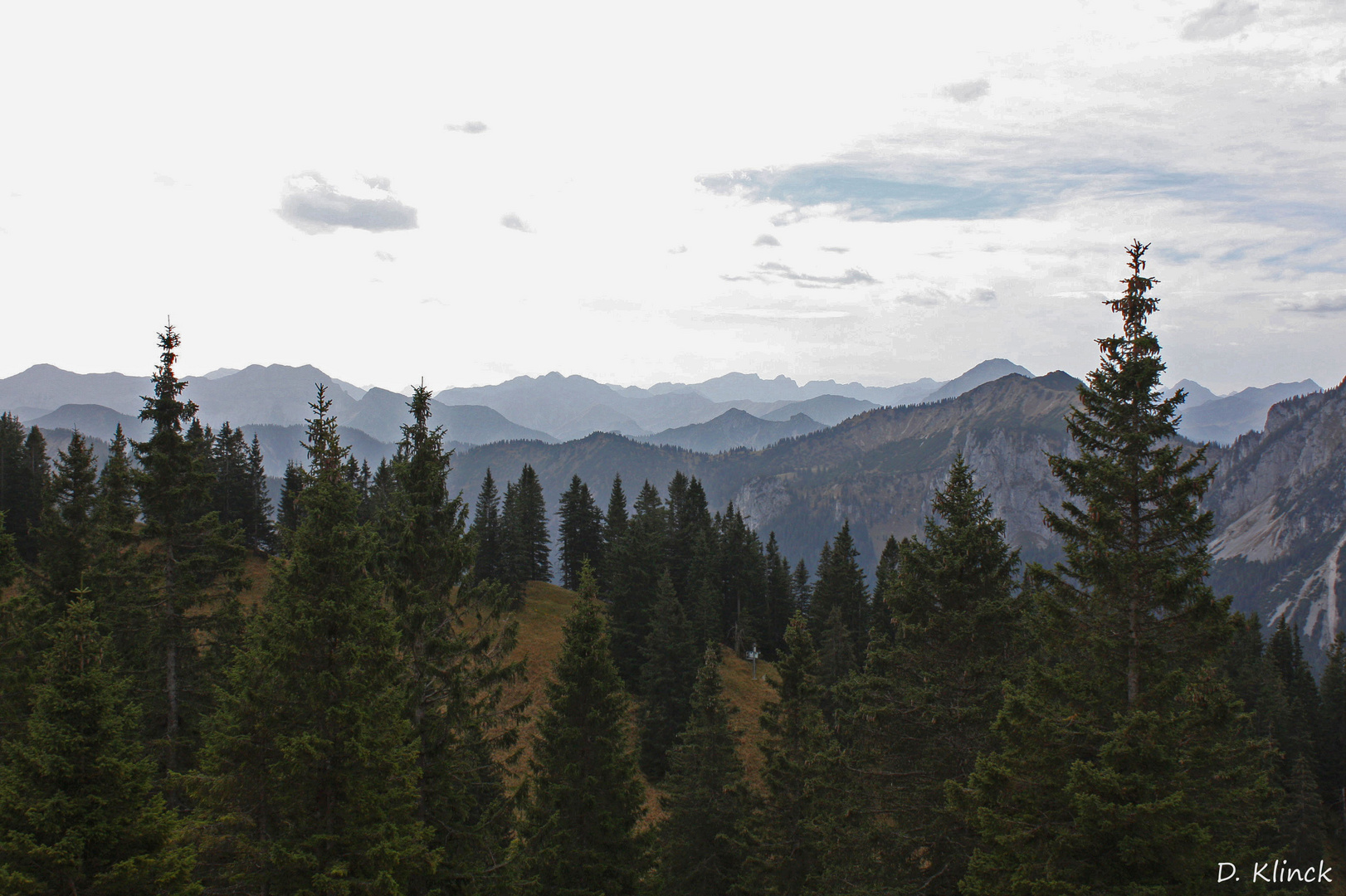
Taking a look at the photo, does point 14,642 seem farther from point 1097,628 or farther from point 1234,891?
point 1234,891

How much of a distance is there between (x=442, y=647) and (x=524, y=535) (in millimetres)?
55902

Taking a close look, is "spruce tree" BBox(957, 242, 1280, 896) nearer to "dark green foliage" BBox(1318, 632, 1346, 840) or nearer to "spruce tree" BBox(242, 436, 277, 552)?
"spruce tree" BBox(242, 436, 277, 552)

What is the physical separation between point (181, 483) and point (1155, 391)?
2623 centimetres

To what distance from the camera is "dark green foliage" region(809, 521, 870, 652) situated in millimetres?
64750

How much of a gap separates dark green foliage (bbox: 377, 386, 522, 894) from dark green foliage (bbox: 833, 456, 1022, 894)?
372 inches

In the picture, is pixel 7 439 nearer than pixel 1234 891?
No

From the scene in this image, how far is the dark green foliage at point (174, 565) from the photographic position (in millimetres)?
22516

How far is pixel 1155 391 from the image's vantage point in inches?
556

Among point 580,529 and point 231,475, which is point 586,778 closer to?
point 580,529

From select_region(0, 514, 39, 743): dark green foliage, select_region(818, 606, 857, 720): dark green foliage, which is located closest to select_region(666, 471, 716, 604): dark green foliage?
select_region(818, 606, 857, 720): dark green foliage

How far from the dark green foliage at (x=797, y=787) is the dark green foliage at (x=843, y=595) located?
1529 inches

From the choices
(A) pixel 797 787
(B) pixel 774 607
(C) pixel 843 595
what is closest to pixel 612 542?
(B) pixel 774 607

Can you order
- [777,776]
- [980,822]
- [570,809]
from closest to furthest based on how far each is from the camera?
[980,822], [570,809], [777,776]

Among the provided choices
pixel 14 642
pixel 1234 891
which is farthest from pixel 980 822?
pixel 14 642
